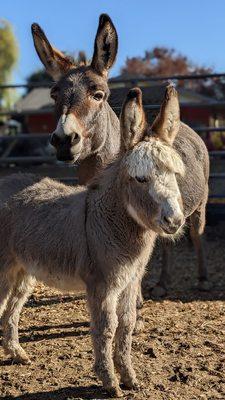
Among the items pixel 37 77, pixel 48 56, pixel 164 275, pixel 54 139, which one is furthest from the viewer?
pixel 37 77

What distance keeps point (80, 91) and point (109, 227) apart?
1432 mm

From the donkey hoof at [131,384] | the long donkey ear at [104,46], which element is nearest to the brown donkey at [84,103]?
the long donkey ear at [104,46]

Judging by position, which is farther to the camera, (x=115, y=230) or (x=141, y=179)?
(x=115, y=230)

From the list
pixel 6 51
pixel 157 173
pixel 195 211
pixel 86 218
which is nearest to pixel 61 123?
pixel 86 218

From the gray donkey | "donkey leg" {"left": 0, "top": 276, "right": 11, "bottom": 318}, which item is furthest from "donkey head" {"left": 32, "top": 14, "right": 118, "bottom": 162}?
"donkey leg" {"left": 0, "top": 276, "right": 11, "bottom": 318}

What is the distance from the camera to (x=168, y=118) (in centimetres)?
400

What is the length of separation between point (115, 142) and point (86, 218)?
1.52m

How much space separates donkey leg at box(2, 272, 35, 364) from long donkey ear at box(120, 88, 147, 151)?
1.60 metres

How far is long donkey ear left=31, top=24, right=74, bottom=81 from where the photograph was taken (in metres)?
5.31

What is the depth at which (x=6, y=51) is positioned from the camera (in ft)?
152

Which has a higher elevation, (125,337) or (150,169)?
(150,169)

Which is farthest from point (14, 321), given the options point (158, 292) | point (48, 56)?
point (158, 292)

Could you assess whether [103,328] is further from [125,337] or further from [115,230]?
[115,230]

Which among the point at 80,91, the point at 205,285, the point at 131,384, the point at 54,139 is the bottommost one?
the point at 205,285
